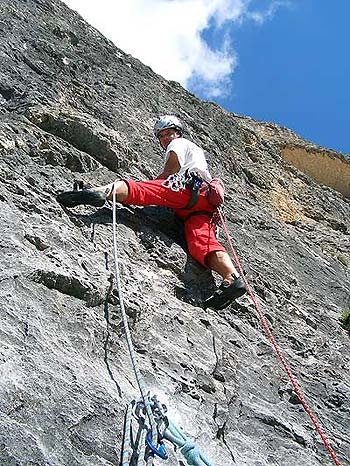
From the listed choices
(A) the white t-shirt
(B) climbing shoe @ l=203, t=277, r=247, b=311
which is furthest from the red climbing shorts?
(B) climbing shoe @ l=203, t=277, r=247, b=311

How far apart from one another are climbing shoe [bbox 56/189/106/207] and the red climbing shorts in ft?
1.21

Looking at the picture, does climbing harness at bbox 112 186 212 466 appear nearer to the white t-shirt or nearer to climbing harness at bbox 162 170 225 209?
climbing harness at bbox 162 170 225 209

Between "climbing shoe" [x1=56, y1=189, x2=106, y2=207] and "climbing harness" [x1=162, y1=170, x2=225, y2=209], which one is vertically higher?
"climbing harness" [x1=162, y1=170, x2=225, y2=209]

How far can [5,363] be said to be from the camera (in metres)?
3.72

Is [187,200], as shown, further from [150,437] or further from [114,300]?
[150,437]

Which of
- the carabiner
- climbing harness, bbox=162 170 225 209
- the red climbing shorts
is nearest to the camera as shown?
the carabiner

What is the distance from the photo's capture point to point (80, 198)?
5898 mm

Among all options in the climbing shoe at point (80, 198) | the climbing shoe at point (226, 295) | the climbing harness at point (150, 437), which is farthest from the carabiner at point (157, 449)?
the climbing shoe at point (80, 198)

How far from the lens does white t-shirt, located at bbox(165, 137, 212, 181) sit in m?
6.82

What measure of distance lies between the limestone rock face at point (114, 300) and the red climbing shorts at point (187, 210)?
0.16 metres

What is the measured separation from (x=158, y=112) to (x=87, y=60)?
126 centimetres

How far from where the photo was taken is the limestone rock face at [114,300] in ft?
12.6

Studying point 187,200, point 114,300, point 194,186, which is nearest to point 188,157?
point 194,186

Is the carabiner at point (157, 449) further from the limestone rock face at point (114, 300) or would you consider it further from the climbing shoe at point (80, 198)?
the climbing shoe at point (80, 198)
